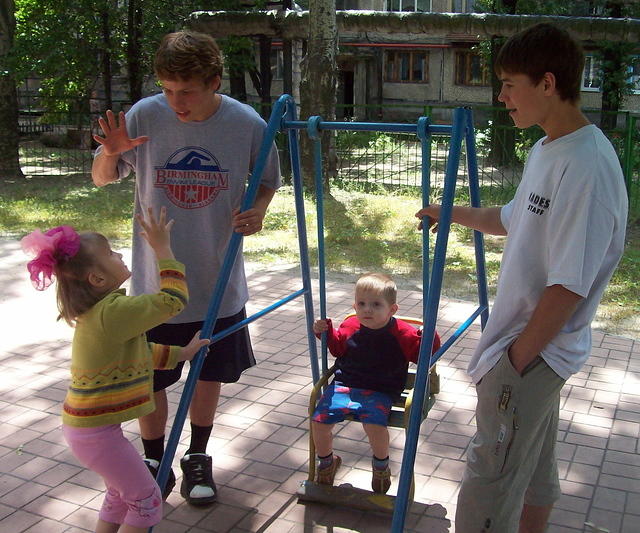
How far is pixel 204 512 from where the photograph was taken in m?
2.99

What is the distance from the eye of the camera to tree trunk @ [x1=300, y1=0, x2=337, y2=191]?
1020 cm

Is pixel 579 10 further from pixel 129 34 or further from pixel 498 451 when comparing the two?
pixel 498 451

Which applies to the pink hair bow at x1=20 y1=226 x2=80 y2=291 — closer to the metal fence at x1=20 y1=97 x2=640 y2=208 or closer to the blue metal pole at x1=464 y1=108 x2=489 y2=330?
the blue metal pole at x1=464 y1=108 x2=489 y2=330

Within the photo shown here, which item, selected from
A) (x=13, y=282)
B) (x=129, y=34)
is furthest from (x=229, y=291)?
(x=129, y=34)

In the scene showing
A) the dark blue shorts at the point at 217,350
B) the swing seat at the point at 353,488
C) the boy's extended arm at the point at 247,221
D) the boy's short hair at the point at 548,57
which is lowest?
the swing seat at the point at 353,488

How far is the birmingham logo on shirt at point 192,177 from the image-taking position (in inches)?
107

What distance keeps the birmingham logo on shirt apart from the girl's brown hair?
55 centimetres

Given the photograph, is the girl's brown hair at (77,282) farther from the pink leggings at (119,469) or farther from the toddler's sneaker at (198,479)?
the toddler's sneaker at (198,479)

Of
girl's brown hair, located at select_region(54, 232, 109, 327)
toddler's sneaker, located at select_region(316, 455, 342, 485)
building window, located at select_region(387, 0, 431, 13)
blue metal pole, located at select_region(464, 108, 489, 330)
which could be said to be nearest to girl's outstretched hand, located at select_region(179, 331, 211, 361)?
girl's brown hair, located at select_region(54, 232, 109, 327)

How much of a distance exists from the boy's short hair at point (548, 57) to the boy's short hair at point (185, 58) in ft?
3.28

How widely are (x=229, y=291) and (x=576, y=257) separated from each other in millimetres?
1390

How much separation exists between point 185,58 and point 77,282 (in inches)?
31.8

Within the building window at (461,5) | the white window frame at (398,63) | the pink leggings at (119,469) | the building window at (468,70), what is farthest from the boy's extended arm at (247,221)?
the building window at (461,5)

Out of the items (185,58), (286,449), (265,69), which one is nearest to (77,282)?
(185,58)
